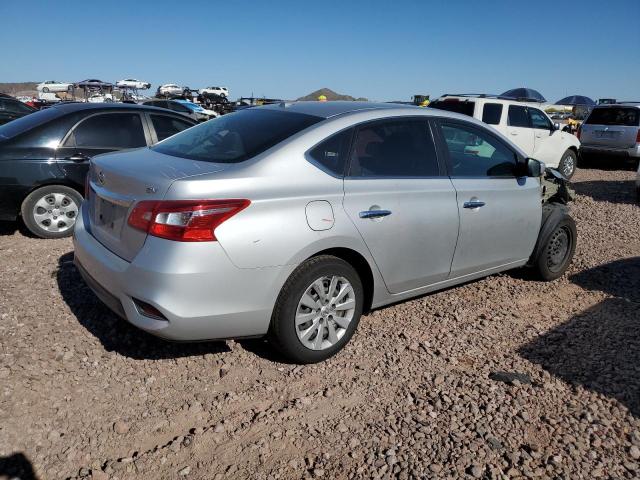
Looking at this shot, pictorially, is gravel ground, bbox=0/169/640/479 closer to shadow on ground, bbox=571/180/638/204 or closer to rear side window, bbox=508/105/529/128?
shadow on ground, bbox=571/180/638/204

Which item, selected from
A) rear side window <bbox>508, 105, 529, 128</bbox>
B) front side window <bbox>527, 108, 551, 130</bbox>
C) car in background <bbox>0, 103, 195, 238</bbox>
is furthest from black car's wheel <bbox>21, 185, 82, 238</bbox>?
front side window <bbox>527, 108, 551, 130</bbox>

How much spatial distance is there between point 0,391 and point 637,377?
387 cm

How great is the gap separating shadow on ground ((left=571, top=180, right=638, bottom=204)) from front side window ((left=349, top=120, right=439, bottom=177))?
7.31 meters

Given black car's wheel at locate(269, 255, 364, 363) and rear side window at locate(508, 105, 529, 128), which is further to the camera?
rear side window at locate(508, 105, 529, 128)

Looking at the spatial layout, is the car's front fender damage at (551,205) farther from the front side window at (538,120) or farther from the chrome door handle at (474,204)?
the front side window at (538,120)

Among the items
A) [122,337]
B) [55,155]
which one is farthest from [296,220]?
[55,155]

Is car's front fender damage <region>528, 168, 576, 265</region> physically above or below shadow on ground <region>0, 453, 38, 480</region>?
above

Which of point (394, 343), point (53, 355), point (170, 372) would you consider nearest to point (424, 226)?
point (394, 343)

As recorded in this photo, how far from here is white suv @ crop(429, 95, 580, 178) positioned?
36.4 feet

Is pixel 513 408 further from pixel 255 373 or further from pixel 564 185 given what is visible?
pixel 564 185

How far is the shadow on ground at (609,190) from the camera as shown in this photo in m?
9.88

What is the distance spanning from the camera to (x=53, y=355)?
332 centimetres

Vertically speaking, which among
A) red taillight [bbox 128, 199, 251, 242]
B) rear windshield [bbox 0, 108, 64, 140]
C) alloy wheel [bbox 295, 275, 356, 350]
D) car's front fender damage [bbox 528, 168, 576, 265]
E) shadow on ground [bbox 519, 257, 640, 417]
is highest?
rear windshield [bbox 0, 108, 64, 140]

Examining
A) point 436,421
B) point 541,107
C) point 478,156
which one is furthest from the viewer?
point 541,107
